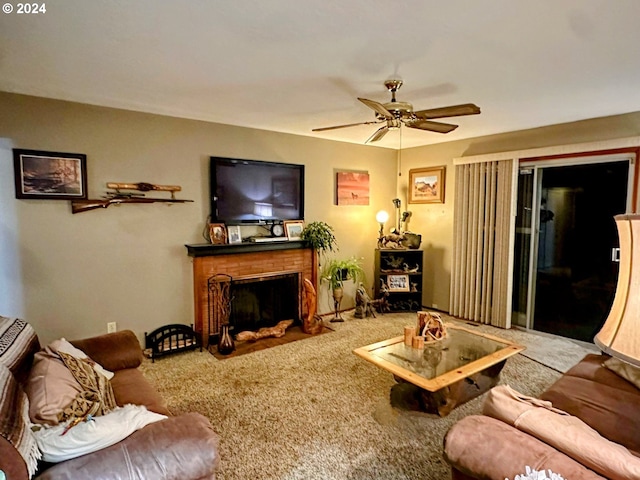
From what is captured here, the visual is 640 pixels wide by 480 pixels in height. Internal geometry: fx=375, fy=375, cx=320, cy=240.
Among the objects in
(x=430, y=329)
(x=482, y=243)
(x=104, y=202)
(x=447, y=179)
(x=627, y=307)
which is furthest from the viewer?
(x=447, y=179)

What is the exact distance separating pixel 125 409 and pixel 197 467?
454 mm

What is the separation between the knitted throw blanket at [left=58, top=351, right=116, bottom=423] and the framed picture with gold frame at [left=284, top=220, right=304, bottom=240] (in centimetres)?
275

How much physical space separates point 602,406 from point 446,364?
2.85 ft

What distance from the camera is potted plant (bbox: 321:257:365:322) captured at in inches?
193

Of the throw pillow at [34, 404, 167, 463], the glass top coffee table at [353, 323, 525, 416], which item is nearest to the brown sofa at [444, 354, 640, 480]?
the glass top coffee table at [353, 323, 525, 416]

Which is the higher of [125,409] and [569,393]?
[125,409]

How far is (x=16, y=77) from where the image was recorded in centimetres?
265

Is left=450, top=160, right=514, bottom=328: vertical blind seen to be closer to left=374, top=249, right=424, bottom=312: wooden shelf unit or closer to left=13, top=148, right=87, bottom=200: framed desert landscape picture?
left=374, top=249, right=424, bottom=312: wooden shelf unit

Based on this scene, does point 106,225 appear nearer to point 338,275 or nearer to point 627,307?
point 338,275

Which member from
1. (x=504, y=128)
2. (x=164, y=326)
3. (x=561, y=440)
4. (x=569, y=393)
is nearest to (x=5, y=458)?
(x=561, y=440)

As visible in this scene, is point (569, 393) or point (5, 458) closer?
point (5, 458)

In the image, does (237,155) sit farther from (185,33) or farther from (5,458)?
(5,458)

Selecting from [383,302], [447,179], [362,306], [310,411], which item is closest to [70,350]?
[310,411]

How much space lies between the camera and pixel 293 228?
4.62m
